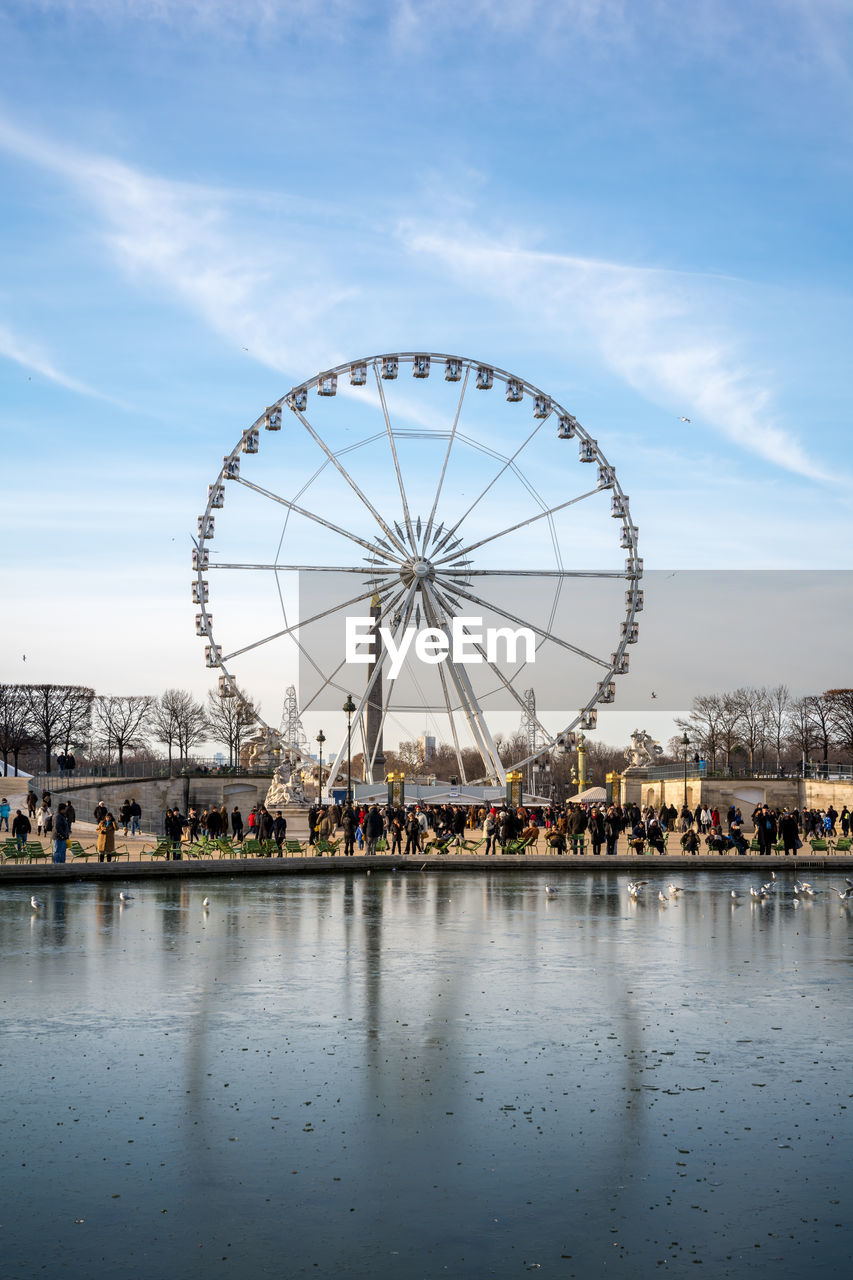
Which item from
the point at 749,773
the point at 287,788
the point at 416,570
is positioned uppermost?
the point at 416,570

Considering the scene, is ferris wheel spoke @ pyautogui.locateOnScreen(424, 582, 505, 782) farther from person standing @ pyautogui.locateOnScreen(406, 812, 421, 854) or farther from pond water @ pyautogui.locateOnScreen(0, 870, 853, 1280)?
pond water @ pyautogui.locateOnScreen(0, 870, 853, 1280)

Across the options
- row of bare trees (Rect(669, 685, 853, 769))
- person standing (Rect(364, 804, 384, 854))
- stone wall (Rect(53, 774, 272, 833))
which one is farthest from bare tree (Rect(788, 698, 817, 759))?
person standing (Rect(364, 804, 384, 854))

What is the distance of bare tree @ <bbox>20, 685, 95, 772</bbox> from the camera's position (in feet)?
253

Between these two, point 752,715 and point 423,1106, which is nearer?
point 423,1106

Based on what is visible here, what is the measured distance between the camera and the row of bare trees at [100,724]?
7656 centimetres

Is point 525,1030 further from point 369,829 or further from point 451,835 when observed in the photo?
point 451,835

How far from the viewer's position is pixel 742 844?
31.1 meters

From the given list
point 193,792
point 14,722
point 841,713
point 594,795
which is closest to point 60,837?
point 594,795

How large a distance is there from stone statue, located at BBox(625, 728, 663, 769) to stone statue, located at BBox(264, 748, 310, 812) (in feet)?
59.2

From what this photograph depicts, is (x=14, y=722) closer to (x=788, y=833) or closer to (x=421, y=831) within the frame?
(x=421, y=831)

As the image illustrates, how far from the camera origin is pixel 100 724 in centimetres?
8725

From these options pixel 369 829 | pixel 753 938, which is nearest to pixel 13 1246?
pixel 753 938

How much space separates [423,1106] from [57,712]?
73.0m

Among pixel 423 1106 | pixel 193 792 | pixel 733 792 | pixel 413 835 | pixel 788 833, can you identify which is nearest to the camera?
pixel 423 1106
